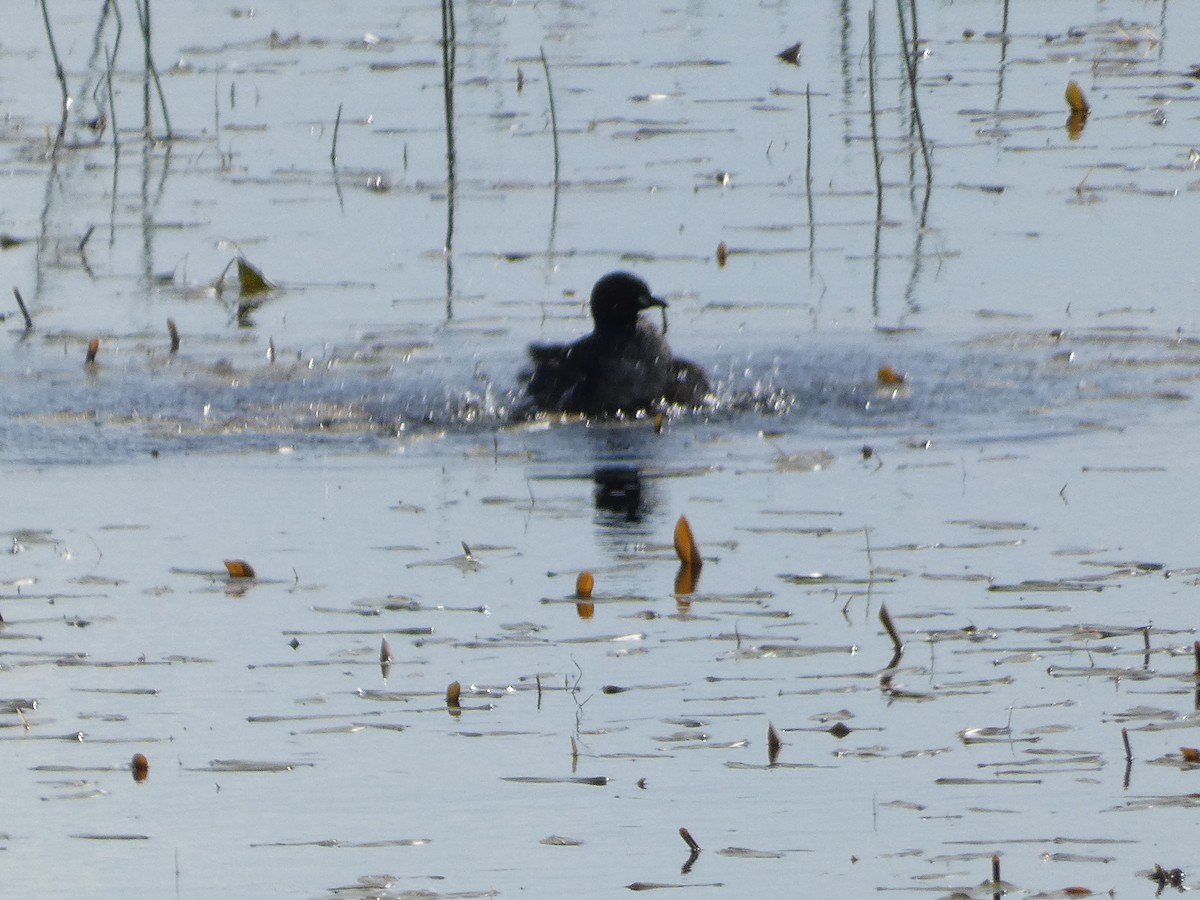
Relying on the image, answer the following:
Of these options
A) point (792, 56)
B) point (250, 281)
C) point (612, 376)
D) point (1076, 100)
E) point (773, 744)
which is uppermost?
point (792, 56)

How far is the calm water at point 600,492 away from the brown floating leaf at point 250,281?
0.30 ft

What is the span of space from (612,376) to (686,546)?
11.7ft

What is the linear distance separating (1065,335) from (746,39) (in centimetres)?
1216

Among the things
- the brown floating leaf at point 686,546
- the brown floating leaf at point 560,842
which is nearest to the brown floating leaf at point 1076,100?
the brown floating leaf at point 686,546

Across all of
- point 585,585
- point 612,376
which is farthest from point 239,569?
point 612,376

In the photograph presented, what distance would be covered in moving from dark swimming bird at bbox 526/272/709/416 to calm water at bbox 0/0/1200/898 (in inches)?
8.9

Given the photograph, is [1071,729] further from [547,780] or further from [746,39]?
[746,39]

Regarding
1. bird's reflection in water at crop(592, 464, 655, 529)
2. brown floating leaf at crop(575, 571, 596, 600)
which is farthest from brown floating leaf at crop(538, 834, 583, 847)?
bird's reflection in water at crop(592, 464, 655, 529)

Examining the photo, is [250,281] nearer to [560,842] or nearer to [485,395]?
[485,395]

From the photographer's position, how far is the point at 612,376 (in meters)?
13.0

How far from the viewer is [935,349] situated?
46.4 feet

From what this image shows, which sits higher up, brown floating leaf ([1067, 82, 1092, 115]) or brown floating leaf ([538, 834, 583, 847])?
brown floating leaf ([1067, 82, 1092, 115])

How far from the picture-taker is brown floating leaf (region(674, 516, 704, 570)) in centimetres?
946

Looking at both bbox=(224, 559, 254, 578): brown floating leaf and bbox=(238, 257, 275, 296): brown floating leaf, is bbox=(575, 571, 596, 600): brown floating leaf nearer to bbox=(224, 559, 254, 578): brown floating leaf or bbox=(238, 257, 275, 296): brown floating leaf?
bbox=(224, 559, 254, 578): brown floating leaf
